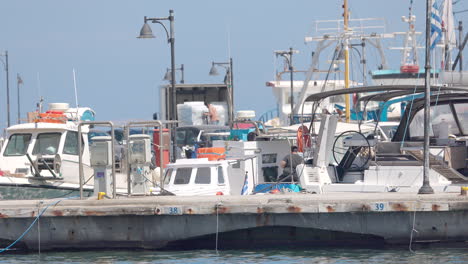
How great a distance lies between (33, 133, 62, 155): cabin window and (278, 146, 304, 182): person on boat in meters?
5.54

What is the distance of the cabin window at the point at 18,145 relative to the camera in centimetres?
2291

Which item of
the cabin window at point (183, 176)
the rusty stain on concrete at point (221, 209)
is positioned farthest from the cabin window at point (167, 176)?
the rusty stain on concrete at point (221, 209)

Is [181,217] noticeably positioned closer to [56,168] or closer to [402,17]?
[56,168]

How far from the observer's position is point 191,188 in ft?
64.4

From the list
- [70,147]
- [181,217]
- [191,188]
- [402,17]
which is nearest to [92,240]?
[181,217]

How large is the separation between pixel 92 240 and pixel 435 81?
1143cm

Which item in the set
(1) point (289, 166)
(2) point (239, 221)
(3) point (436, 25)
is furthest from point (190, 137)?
(2) point (239, 221)

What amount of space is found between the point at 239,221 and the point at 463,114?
18.7 ft

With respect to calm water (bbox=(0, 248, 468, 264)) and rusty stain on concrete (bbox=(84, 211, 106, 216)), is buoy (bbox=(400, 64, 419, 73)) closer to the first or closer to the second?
calm water (bbox=(0, 248, 468, 264))

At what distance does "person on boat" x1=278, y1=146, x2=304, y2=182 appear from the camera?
20.0 m

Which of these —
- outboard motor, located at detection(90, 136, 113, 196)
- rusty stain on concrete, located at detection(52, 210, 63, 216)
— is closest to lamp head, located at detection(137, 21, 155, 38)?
outboard motor, located at detection(90, 136, 113, 196)

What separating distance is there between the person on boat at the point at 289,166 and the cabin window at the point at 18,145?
6207 mm

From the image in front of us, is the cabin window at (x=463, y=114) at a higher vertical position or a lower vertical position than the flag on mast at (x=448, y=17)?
lower

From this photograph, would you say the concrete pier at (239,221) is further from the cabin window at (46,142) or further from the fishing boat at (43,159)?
the cabin window at (46,142)
